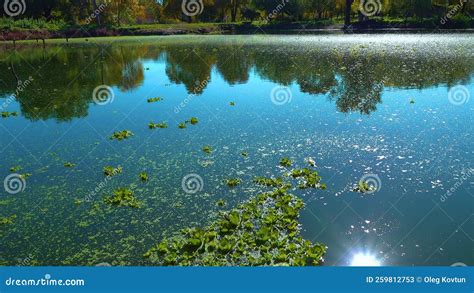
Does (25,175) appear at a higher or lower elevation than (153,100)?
lower

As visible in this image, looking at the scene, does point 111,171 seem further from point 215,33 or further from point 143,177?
point 215,33

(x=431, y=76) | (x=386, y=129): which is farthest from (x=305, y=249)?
(x=431, y=76)

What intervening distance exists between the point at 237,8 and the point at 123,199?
118135mm

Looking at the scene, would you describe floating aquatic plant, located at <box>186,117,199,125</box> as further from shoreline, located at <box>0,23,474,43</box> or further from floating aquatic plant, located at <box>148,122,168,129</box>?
shoreline, located at <box>0,23,474,43</box>

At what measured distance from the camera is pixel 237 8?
121 metres

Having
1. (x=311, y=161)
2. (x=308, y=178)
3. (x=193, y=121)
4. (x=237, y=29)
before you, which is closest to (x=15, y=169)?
(x=193, y=121)

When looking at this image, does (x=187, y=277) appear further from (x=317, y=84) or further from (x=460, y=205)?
(x=317, y=84)

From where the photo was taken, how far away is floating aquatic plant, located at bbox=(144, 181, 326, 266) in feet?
27.3

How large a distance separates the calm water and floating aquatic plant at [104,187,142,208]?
0.67ft

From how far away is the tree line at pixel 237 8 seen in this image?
85.2m

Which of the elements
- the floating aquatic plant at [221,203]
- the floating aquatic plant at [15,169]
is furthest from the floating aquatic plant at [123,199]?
the floating aquatic plant at [15,169]

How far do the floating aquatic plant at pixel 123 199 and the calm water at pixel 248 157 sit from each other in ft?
0.67

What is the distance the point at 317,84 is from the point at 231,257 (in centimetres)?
2015

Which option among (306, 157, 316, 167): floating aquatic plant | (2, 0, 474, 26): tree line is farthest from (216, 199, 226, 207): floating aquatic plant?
(2, 0, 474, 26): tree line
